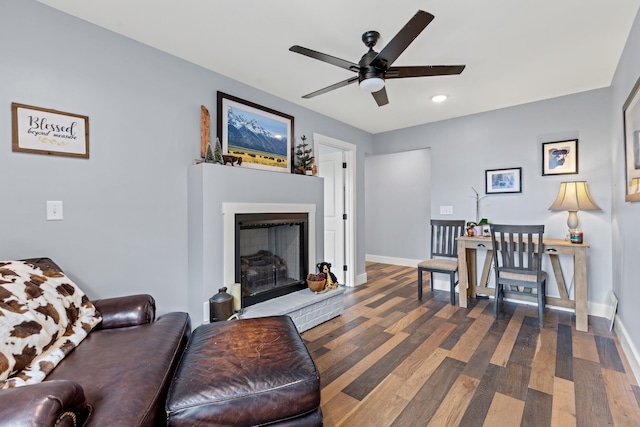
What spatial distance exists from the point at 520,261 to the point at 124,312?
11.0ft

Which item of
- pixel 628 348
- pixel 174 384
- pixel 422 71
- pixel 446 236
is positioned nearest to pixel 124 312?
pixel 174 384

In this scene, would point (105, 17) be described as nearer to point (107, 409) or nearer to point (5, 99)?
point (5, 99)

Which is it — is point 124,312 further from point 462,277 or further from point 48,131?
point 462,277

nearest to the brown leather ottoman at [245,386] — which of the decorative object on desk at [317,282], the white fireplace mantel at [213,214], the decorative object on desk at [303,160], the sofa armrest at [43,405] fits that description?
the sofa armrest at [43,405]

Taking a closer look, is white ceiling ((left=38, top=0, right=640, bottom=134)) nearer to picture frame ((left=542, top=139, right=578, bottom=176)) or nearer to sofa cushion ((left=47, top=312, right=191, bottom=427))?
picture frame ((left=542, top=139, right=578, bottom=176))

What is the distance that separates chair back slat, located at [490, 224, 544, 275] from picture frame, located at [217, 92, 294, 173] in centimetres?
234

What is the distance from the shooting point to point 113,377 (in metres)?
1.12

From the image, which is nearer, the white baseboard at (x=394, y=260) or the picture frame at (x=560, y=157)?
the picture frame at (x=560, y=157)

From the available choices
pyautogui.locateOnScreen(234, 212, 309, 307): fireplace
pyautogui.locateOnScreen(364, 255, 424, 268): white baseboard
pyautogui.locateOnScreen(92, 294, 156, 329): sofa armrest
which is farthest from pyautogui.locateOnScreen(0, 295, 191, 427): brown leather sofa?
pyautogui.locateOnScreen(364, 255, 424, 268): white baseboard

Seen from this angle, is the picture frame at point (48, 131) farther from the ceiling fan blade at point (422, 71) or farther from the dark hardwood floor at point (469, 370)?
the dark hardwood floor at point (469, 370)

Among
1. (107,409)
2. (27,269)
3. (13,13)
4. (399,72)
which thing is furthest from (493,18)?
(27,269)

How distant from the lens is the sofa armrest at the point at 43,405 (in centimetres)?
76

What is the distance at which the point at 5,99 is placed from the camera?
5.57 ft

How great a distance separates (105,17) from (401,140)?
3772 mm
